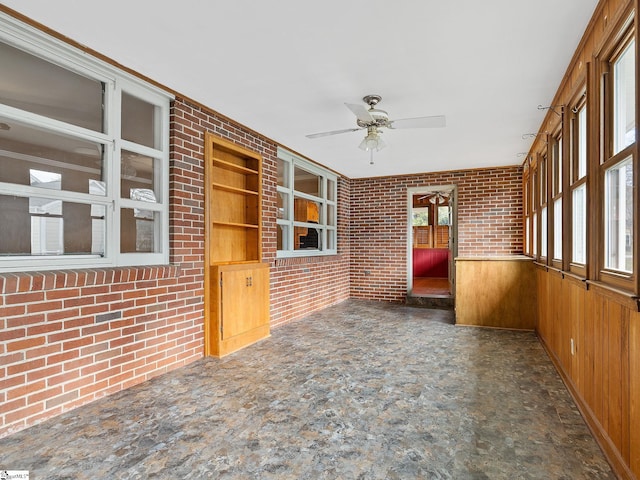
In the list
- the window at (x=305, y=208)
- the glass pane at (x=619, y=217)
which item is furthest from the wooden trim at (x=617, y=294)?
the window at (x=305, y=208)

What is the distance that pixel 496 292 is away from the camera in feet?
16.3

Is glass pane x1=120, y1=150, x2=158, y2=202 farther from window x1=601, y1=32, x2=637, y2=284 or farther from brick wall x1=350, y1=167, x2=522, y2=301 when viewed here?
brick wall x1=350, y1=167, x2=522, y2=301

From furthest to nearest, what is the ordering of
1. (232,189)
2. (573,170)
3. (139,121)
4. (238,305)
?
(232,189)
(238,305)
(139,121)
(573,170)

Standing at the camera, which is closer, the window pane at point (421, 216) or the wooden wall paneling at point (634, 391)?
the wooden wall paneling at point (634, 391)

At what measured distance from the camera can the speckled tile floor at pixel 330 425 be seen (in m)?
1.87

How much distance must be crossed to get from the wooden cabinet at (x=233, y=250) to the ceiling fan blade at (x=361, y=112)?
1589mm

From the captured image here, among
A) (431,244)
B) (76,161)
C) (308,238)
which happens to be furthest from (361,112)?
(431,244)

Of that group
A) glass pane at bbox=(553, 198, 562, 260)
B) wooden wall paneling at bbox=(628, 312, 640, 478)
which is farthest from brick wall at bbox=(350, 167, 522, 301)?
wooden wall paneling at bbox=(628, 312, 640, 478)

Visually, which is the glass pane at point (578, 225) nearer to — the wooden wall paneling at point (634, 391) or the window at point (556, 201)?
the window at point (556, 201)

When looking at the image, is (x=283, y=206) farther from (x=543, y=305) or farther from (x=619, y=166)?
(x=619, y=166)

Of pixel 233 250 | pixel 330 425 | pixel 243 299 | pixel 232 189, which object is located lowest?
pixel 330 425

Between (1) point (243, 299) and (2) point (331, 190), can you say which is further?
(2) point (331, 190)

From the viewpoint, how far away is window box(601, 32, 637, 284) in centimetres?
191

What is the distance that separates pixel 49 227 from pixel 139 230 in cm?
72
